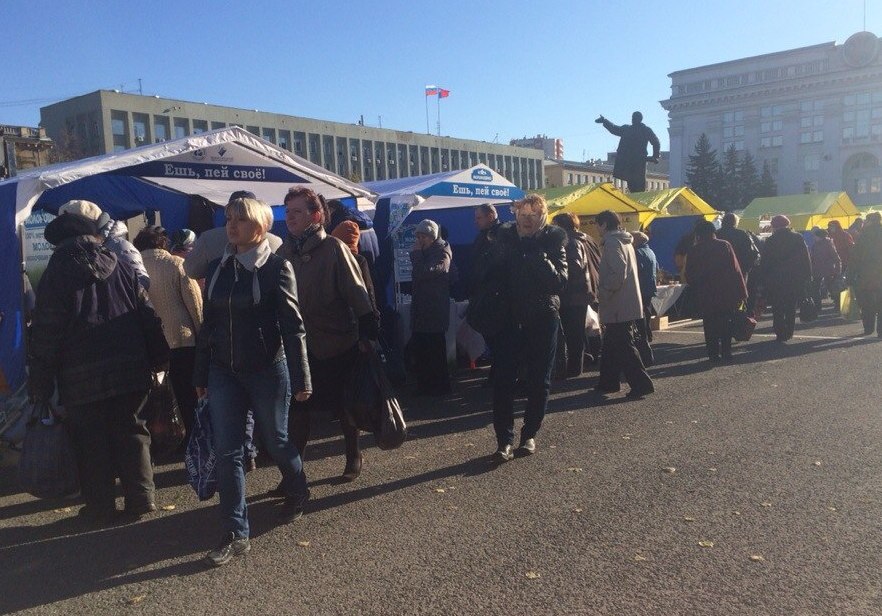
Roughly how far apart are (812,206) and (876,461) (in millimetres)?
17153

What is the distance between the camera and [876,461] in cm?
552

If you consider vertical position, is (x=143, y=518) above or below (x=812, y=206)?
below

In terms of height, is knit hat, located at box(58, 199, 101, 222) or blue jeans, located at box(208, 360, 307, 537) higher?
knit hat, located at box(58, 199, 101, 222)

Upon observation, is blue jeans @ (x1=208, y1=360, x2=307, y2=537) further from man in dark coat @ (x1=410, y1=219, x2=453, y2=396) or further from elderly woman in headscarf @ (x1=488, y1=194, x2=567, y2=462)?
man in dark coat @ (x1=410, y1=219, x2=453, y2=396)

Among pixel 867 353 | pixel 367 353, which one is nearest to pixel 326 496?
pixel 367 353

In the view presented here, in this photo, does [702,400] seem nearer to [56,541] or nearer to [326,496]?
[326,496]

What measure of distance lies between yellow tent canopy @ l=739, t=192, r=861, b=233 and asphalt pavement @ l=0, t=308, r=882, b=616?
47.4ft

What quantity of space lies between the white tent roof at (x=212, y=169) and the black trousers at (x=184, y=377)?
152 cm

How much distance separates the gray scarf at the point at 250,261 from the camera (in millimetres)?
4078

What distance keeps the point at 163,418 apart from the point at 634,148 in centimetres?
1405

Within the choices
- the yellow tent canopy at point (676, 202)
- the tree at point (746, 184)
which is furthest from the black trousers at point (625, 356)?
the tree at point (746, 184)

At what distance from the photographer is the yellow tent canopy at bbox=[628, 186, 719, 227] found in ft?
51.8

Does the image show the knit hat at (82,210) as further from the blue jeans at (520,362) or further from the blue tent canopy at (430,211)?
the blue tent canopy at (430,211)

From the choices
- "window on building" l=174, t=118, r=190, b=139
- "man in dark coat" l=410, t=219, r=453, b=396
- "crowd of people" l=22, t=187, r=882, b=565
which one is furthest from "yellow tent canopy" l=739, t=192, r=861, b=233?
"window on building" l=174, t=118, r=190, b=139
